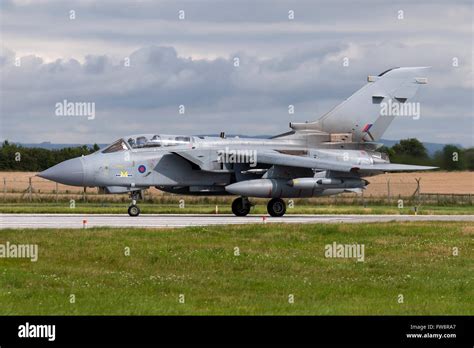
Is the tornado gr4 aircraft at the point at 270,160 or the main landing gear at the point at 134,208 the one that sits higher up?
the tornado gr4 aircraft at the point at 270,160

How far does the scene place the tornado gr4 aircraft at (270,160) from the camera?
120ft

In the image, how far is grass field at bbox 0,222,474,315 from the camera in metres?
15.6

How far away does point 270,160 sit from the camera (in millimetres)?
37469

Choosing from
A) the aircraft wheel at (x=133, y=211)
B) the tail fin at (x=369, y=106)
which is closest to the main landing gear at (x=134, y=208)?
the aircraft wheel at (x=133, y=211)

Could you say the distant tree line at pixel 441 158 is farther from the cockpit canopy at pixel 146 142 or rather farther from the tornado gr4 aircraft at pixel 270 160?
the cockpit canopy at pixel 146 142

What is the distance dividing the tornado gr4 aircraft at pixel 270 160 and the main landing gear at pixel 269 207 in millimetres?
39

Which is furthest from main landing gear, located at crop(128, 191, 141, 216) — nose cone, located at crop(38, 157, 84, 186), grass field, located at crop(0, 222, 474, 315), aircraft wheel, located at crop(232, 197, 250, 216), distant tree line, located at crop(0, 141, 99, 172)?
distant tree line, located at crop(0, 141, 99, 172)

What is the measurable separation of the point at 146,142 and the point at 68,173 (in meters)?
3.22

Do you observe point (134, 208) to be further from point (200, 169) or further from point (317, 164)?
point (317, 164)

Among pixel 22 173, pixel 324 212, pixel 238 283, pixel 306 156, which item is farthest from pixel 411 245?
pixel 22 173

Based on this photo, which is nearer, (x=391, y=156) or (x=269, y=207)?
(x=269, y=207)

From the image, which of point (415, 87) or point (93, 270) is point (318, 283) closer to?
point (93, 270)

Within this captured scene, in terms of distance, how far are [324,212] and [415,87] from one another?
276 inches

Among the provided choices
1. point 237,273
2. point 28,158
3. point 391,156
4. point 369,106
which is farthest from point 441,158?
point 28,158
